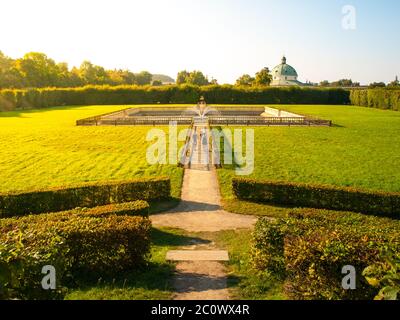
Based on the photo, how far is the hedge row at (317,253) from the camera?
6969mm

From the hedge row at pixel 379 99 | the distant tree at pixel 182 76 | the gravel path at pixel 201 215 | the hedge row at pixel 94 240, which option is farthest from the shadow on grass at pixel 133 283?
the distant tree at pixel 182 76

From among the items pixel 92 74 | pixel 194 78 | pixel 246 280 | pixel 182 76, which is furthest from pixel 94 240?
pixel 182 76

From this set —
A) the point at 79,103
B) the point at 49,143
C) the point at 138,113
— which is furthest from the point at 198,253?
the point at 79,103

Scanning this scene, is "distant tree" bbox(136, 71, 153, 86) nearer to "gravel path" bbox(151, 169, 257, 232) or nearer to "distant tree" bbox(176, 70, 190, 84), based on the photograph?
"distant tree" bbox(176, 70, 190, 84)

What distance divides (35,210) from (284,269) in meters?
9.47

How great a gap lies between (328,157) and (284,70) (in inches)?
5475

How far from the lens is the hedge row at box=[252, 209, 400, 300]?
6.97 metres

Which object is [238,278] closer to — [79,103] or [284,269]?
[284,269]

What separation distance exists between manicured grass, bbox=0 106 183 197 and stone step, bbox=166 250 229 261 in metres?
5.99

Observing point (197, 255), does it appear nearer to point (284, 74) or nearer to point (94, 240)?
point (94, 240)

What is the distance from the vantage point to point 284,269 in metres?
8.80

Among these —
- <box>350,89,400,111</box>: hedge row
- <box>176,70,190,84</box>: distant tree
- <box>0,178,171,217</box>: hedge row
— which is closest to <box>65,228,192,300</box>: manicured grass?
<box>0,178,171,217</box>: hedge row

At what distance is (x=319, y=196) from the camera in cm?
1495
